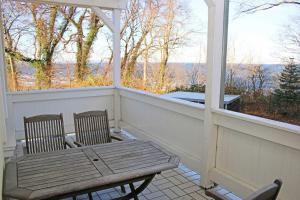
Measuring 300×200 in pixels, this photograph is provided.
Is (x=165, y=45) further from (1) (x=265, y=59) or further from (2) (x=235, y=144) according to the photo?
(2) (x=235, y=144)

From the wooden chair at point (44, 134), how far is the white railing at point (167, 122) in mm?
1518

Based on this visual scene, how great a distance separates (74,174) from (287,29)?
2.19 m

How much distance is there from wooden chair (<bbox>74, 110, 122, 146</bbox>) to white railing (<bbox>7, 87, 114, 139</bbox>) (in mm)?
1895

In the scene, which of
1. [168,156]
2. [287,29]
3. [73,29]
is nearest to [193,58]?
[287,29]

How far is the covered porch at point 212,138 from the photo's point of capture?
220 centimetres

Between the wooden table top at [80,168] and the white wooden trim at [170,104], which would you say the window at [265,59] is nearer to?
the white wooden trim at [170,104]

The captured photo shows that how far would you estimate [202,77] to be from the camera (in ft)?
13.5

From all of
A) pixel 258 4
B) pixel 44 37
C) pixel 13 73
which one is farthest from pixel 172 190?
pixel 44 37

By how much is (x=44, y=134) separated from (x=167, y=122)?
176 cm

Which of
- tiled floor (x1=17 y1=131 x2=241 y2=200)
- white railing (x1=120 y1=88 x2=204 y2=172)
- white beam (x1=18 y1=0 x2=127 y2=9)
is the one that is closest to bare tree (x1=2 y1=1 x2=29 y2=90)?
white beam (x1=18 y1=0 x2=127 y2=9)

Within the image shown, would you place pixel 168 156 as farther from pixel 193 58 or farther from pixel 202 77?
pixel 193 58

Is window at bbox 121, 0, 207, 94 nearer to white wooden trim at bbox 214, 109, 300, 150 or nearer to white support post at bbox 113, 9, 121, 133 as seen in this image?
white support post at bbox 113, 9, 121, 133

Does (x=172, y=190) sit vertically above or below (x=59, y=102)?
below

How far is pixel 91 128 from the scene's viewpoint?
117 inches
